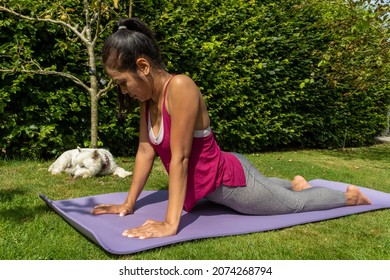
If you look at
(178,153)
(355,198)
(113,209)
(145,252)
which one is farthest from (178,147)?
(355,198)

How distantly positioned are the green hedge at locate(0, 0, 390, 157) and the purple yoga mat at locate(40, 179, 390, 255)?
7.56ft

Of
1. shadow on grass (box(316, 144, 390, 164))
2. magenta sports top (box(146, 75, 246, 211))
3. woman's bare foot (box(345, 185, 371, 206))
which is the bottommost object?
shadow on grass (box(316, 144, 390, 164))

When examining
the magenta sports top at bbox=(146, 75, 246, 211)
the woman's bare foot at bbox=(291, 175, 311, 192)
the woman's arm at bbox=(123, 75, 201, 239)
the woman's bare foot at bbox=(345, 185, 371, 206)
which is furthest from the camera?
the woman's bare foot at bbox=(291, 175, 311, 192)

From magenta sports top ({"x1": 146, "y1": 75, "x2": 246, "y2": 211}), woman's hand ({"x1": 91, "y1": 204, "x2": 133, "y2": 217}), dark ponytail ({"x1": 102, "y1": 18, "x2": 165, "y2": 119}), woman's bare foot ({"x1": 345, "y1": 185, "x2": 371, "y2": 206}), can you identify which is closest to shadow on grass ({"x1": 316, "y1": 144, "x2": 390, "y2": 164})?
woman's bare foot ({"x1": 345, "y1": 185, "x2": 371, "y2": 206})

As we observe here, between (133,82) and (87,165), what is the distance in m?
2.28

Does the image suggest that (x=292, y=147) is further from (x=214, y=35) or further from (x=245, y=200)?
(x=245, y=200)

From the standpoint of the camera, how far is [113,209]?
3648mm

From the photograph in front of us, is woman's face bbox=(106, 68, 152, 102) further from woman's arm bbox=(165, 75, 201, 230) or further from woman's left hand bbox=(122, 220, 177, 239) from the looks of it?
woman's left hand bbox=(122, 220, 177, 239)

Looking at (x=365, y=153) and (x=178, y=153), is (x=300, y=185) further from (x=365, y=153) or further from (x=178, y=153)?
(x=365, y=153)

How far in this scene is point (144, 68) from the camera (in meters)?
3.20

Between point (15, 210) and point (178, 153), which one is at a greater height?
point (178, 153)

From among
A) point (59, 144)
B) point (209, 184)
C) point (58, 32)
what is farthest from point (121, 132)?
point (209, 184)

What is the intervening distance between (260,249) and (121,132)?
162 inches

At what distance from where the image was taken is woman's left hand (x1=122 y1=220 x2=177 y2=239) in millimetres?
3021
